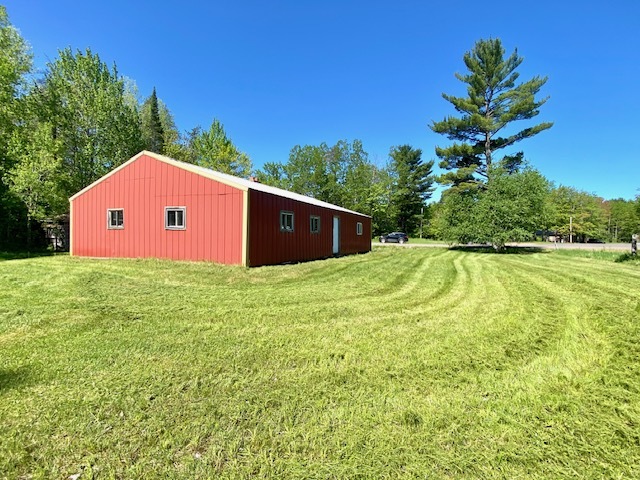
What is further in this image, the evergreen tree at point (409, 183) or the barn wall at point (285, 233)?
the evergreen tree at point (409, 183)

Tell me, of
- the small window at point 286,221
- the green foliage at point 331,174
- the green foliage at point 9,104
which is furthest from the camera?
the green foliage at point 331,174

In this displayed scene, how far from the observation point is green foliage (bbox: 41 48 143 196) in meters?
20.6

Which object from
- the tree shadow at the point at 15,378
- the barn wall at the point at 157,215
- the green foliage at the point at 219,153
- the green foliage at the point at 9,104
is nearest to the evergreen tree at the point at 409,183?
the green foliage at the point at 219,153

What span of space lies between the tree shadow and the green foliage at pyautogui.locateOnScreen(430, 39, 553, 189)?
82.9 feet

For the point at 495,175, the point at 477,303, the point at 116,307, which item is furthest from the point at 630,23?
the point at 116,307

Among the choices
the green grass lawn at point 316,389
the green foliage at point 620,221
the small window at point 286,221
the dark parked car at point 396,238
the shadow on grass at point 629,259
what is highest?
the green foliage at point 620,221

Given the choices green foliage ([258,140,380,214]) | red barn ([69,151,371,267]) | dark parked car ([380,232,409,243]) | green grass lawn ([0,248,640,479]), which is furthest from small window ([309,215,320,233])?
green foliage ([258,140,380,214])

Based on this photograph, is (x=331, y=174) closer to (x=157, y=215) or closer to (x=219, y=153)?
(x=219, y=153)

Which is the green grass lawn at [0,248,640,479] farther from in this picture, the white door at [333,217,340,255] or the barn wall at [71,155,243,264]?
the white door at [333,217,340,255]

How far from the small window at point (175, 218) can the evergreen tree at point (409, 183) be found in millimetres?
34437

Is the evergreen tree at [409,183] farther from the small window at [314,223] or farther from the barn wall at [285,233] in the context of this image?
the small window at [314,223]

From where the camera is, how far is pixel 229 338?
3.71 m

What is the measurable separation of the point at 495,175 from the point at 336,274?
56.4 feet

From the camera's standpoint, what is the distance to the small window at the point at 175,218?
1084 cm
